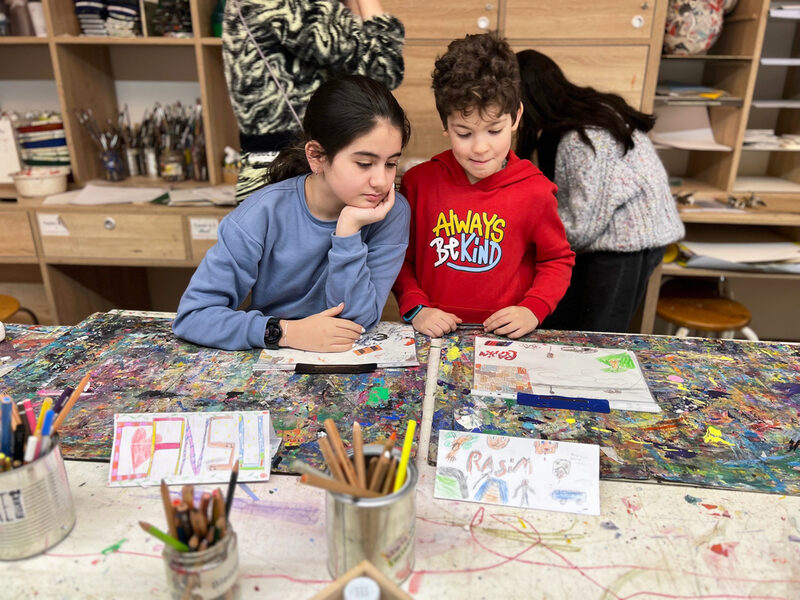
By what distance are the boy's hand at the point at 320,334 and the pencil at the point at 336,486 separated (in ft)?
1.79

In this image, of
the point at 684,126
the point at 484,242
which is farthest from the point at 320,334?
the point at 684,126

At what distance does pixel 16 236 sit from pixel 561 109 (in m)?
2.15

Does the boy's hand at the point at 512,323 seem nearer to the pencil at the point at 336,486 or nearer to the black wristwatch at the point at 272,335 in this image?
the black wristwatch at the point at 272,335

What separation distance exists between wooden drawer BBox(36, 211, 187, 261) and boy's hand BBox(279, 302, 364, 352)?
143 centimetres

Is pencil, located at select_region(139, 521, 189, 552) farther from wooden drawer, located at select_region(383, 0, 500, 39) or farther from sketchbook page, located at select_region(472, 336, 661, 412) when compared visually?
wooden drawer, located at select_region(383, 0, 500, 39)

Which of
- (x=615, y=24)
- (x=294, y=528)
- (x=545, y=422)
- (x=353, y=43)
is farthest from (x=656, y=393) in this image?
(x=615, y=24)

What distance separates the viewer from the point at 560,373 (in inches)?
43.5

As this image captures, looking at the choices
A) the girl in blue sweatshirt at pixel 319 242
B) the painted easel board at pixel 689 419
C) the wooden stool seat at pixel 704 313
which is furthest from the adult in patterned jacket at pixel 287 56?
the wooden stool seat at pixel 704 313

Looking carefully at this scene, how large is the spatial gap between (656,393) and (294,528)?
0.65 meters

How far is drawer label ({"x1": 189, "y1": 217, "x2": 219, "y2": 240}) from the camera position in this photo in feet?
7.88

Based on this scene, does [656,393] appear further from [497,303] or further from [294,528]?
[294,528]

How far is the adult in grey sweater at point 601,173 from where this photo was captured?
5.89 ft

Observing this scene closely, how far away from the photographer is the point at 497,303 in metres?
1.49

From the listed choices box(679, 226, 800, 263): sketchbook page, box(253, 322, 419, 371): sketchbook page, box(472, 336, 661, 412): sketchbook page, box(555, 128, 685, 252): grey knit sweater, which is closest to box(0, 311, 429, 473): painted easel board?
box(253, 322, 419, 371): sketchbook page
